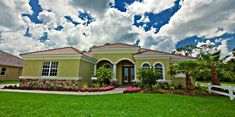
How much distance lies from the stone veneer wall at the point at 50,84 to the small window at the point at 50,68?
82cm

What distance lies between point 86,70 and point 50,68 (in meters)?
4.07

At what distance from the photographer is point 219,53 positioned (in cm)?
1271

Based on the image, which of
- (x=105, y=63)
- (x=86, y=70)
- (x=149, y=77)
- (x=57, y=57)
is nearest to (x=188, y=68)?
(x=149, y=77)

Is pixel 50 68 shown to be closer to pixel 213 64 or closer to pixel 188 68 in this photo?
pixel 188 68

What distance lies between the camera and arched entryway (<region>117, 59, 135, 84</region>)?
19.2 m

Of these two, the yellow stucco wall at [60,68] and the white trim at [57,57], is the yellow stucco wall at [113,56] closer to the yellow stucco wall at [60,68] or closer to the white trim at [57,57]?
the white trim at [57,57]

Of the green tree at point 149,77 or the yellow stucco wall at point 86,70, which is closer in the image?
the green tree at point 149,77

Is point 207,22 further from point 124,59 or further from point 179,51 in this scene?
point 179,51

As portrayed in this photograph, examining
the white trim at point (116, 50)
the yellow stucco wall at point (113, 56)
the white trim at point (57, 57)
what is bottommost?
the white trim at point (57, 57)

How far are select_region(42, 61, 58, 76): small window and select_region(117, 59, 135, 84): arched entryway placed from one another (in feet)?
27.2

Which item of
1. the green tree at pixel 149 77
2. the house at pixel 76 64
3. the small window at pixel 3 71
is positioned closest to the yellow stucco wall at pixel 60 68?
the house at pixel 76 64

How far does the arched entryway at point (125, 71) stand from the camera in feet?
63.2

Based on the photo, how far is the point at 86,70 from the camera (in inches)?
657

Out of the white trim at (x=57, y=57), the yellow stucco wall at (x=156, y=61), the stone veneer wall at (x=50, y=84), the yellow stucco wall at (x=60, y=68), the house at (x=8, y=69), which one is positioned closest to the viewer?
the stone veneer wall at (x=50, y=84)
